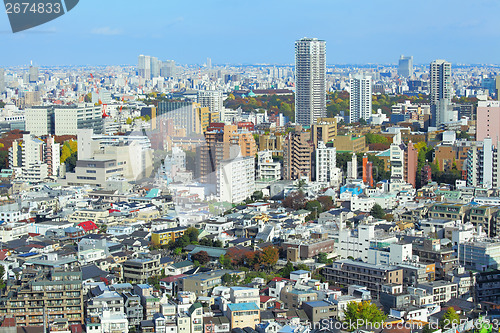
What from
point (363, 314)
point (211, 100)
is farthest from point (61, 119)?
point (363, 314)

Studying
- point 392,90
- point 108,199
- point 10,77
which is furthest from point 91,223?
point 392,90

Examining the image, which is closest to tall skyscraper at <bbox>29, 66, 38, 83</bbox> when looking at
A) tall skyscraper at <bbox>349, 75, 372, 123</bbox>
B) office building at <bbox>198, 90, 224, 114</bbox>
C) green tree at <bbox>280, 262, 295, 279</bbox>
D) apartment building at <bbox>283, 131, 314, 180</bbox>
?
office building at <bbox>198, 90, 224, 114</bbox>

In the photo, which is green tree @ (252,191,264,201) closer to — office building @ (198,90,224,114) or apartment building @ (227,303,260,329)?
apartment building @ (227,303,260,329)

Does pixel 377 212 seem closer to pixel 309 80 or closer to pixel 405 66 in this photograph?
pixel 309 80

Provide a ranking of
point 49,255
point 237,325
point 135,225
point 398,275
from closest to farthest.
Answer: point 237,325 < point 398,275 < point 49,255 < point 135,225

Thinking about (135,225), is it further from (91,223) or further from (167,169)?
(167,169)

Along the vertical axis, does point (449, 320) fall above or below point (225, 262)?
below

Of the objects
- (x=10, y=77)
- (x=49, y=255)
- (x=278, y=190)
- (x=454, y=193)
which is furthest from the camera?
(x=10, y=77)

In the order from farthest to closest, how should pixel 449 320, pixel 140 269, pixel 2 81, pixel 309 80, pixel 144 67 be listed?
1. pixel 144 67
2. pixel 2 81
3. pixel 309 80
4. pixel 140 269
5. pixel 449 320
